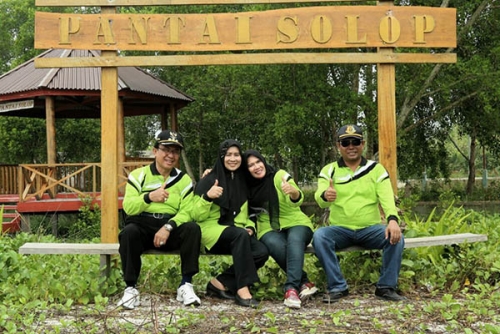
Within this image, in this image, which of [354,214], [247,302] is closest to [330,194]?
[354,214]

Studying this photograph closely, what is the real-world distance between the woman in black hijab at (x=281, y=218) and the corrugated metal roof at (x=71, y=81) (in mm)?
8349

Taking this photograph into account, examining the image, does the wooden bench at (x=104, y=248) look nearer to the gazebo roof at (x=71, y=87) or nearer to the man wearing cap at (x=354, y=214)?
the man wearing cap at (x=354, y=214)

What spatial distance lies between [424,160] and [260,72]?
7.88m

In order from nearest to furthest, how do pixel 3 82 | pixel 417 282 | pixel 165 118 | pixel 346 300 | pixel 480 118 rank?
pixel 346 300 → pixel 417 282 → pixel 3 82 → pixel 165 118 → pixel 480 118

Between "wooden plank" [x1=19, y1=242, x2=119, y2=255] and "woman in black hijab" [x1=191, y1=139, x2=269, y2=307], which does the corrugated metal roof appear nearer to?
"wooden plank" [x1=19, y1=242, x2=119, y2=255]

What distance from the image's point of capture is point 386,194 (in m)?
4.47

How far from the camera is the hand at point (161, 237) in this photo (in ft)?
14.0

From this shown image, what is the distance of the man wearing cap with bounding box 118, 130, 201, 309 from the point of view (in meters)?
4.34

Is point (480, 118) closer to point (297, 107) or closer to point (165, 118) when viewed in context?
point (297, 107)

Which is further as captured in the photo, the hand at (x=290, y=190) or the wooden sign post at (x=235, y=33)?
the wooden sign post at (x=235, y=33)

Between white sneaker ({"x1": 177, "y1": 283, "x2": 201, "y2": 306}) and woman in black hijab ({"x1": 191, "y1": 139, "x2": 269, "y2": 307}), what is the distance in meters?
0.29

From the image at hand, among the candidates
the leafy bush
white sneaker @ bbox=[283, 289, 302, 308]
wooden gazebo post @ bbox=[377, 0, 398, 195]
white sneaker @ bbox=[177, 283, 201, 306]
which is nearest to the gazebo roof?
the leafy bush

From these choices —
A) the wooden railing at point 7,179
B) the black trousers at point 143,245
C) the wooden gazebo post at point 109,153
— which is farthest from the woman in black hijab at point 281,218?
the wooden railing at point 7,179

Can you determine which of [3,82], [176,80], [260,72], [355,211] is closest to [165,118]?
[260,72]
